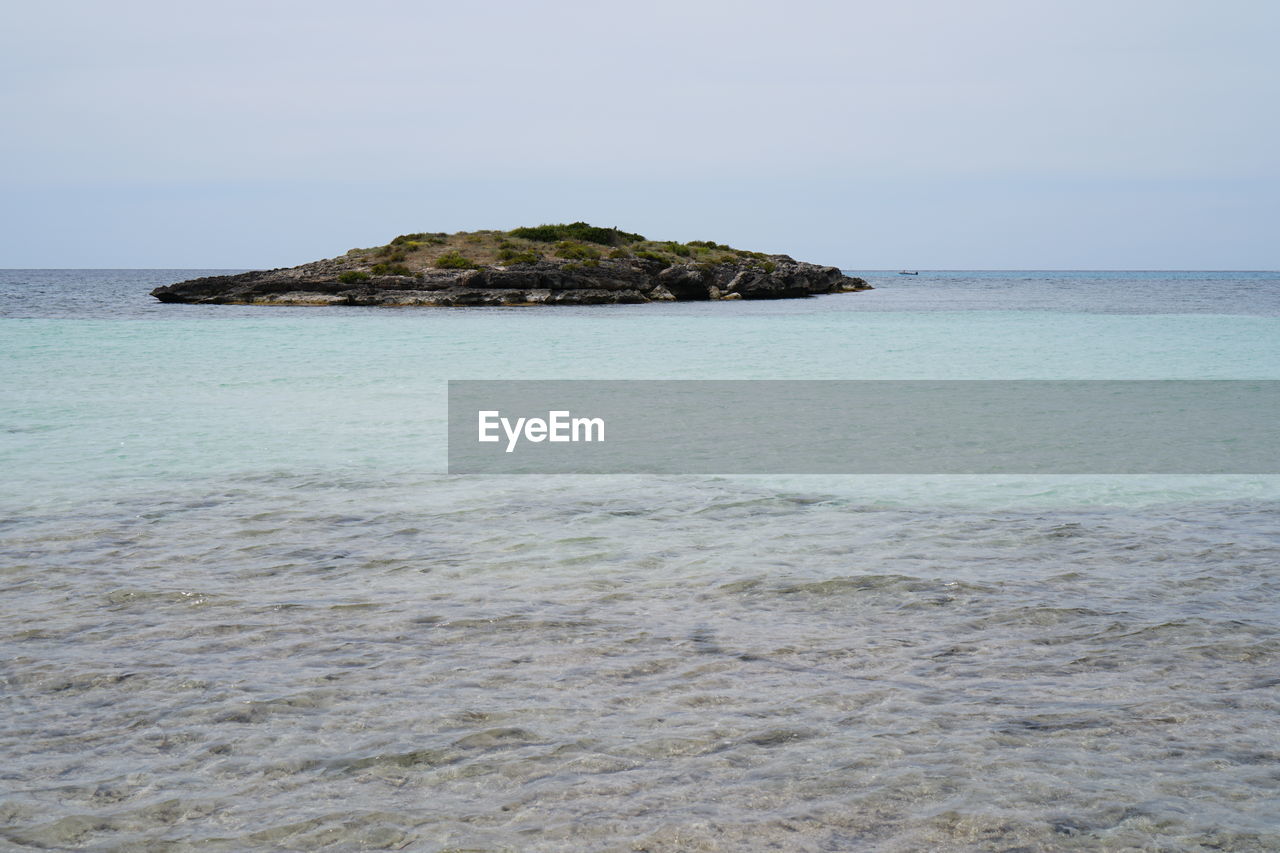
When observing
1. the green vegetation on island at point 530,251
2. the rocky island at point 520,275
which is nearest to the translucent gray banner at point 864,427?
the rocky island at point 520,275

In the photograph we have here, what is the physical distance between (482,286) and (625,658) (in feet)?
237

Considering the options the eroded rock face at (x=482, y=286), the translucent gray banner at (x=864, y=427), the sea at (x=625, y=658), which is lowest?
the sea at (x=625, y=658)

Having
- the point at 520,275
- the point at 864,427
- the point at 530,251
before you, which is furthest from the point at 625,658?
the point at 530,251

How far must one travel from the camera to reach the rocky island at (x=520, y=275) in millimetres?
76062

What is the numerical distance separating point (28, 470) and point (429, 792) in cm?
1124

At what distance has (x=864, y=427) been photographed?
1850 centimetres

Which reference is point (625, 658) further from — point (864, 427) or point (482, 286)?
point (482, 286)

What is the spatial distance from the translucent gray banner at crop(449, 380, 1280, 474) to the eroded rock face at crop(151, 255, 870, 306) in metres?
50.0

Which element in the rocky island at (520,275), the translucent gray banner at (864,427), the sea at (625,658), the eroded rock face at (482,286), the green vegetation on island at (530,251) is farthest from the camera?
the green vegetation on island at (530,251)

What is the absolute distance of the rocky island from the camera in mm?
76062

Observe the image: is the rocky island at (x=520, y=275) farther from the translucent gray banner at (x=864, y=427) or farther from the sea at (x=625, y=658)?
the sea at (x=625, y=658)

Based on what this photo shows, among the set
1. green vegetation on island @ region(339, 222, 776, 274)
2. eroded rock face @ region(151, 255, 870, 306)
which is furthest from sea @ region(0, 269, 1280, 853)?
green vegetation on island @ region(339, 222, 776, 274)

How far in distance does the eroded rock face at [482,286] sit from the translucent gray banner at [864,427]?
5003 centimetres

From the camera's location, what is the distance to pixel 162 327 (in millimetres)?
49688
